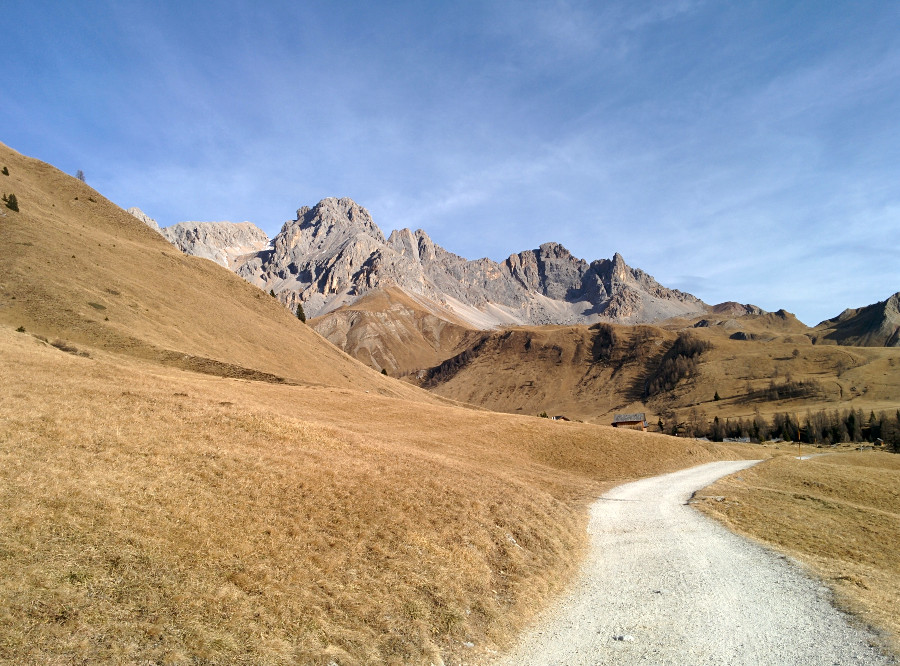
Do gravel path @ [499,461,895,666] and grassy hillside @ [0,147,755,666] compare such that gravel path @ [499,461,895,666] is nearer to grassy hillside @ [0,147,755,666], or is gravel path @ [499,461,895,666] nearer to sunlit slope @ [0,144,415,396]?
grassy hillside @ [0,147,755,666]

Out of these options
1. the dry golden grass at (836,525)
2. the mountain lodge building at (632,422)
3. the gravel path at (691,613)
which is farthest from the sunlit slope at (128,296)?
the mountain lodge building at (632,422)

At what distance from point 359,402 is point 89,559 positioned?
137 ft

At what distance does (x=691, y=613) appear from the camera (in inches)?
473

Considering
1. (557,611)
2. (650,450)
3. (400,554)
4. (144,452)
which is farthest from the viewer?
(650,450)

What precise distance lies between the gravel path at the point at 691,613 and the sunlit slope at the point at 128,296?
51357 millimetres

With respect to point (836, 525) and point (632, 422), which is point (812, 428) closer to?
point (632, 422)

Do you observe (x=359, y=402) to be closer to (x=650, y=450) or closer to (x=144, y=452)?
(x=650, y=450)

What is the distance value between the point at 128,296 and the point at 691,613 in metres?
78.2

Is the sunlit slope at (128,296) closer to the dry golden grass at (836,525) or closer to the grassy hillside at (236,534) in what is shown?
the grassy hillside at (236,534)

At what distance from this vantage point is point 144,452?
53.7 ft

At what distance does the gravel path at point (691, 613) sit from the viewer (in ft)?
32.7

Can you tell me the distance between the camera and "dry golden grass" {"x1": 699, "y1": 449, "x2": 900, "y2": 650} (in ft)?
42.1

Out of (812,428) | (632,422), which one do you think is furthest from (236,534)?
(812,428)

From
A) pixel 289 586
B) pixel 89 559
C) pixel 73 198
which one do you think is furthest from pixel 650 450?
pixel 73 198
